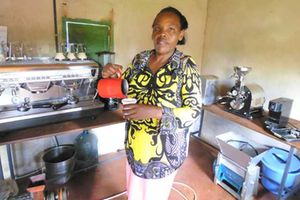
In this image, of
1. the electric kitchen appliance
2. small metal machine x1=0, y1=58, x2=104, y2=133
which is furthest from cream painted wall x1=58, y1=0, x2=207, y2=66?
the electric kitchen appliance

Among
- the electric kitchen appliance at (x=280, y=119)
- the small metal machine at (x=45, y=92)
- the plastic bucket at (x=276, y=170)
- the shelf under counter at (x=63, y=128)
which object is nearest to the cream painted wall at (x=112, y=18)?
the small metal machine at (x=45, y=92)

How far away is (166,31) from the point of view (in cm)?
114

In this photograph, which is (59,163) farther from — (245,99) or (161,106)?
(245,99)

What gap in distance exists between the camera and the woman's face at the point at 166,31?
1.14 meters

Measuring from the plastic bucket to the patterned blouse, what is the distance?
1244 millimetres

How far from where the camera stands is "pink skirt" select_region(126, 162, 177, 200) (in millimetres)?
1229

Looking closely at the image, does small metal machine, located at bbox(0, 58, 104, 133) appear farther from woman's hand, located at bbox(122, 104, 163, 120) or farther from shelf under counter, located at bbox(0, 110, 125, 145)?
woman's hand, located at bbox(122, 104, 163, 120)

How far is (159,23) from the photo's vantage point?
1.15 m

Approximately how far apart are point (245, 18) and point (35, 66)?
86.8 inches

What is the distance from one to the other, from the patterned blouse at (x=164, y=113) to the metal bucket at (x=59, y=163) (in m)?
1.11

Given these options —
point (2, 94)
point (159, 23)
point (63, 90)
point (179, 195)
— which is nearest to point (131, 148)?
point (159, 23)

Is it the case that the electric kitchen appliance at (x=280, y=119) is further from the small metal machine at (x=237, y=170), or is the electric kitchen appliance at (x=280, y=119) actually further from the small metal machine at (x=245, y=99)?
the small metal machine at (x=237, y=170)

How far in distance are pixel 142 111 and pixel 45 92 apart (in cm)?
99

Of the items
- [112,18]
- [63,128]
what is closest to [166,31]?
[63,128]
